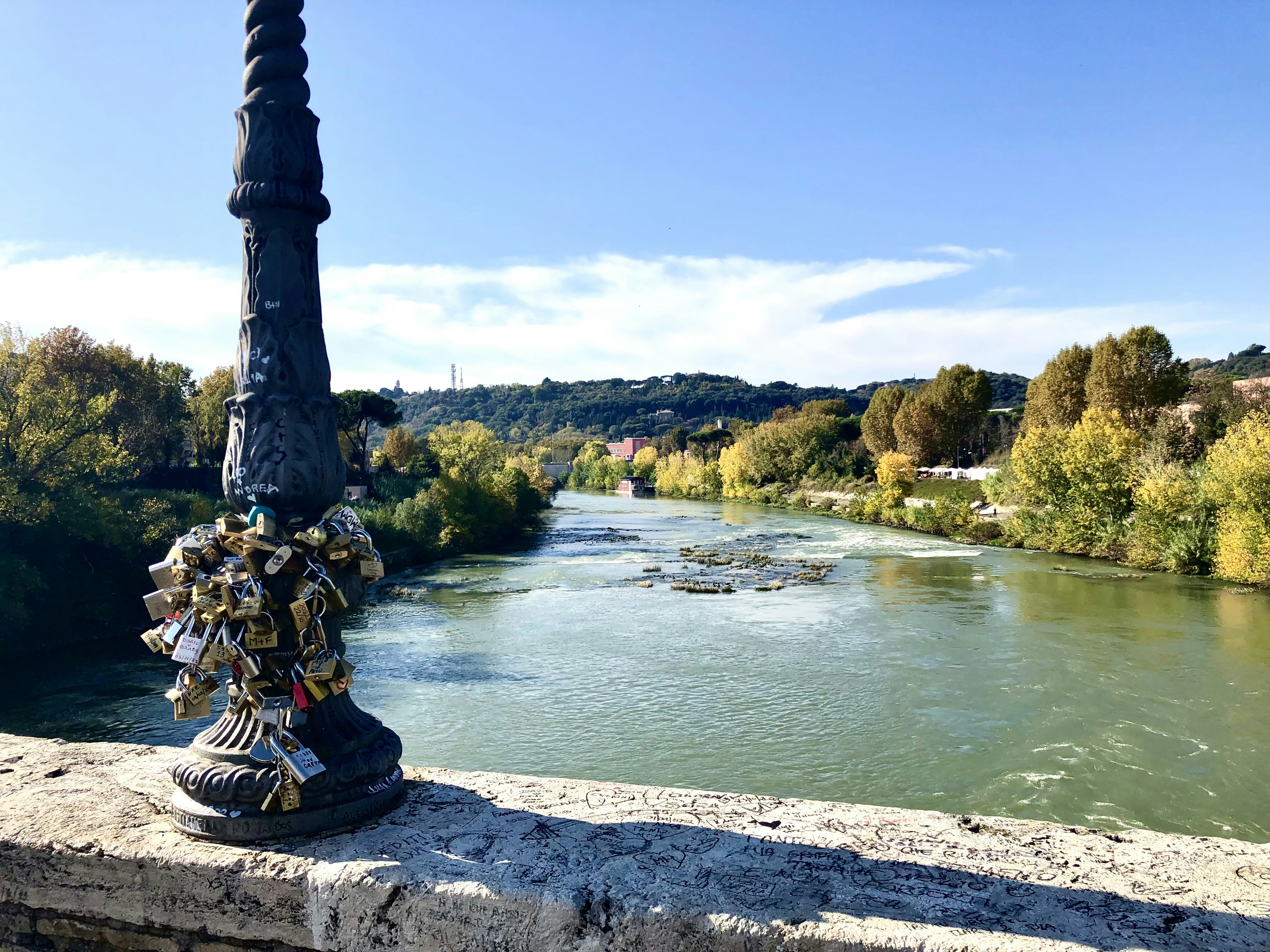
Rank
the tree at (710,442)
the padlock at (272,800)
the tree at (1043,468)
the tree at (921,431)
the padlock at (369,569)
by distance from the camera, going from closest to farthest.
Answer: the padlock at (272,800) → the padlock at (369,569) → the tree at (1043,468) → the tree at (921,431) → the tree at (710,442)

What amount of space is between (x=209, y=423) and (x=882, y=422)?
45772 mm

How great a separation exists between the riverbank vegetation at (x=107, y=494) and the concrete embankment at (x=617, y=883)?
15735 millimetres

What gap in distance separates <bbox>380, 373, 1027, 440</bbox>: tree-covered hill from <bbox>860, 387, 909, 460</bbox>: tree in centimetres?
8807

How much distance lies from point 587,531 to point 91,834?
4228 centimetres

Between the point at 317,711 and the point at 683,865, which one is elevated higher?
the point at 317,711

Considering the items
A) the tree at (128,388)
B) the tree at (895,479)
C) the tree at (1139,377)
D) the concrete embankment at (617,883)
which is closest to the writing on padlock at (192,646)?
the concrete embankment at (617,883)

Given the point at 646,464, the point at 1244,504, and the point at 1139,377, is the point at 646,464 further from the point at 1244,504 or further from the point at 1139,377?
the point at 1244,504

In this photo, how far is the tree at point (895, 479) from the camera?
47688mm

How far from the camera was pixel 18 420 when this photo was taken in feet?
62.1

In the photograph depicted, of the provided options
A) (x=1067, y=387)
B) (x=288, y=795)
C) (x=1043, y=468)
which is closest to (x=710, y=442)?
(x=1067, y=387)

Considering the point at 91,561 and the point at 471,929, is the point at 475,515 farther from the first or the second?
the point at 471,929

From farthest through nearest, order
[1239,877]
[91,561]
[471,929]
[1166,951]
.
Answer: [91,561]
[1239,877]
[471,929]
[1166,951]

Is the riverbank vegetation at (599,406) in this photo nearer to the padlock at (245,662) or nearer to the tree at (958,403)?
the tree at (958,403)

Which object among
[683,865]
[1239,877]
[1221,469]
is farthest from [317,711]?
[1221,469]
